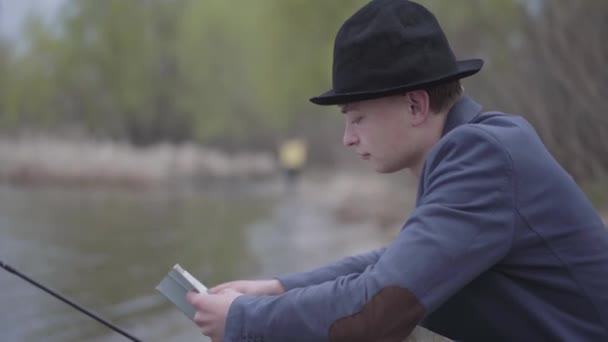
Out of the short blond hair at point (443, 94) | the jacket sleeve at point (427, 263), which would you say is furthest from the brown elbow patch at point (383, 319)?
the short blond hair at point (443, 94)

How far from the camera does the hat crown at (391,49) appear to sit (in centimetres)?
187

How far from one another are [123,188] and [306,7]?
6.29 metres

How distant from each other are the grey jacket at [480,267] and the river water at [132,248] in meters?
4.22

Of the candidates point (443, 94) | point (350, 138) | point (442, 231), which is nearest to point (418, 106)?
point (443, 94)

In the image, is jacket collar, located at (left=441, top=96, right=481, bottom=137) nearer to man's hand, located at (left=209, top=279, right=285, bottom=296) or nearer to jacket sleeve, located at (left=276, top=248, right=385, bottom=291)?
jacket sleeve, located at (left=276, top=248, right=385, bottom=291)

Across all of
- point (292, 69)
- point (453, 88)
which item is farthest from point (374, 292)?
point (292, 69)

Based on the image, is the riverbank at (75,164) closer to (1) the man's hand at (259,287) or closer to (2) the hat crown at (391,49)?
(1) the man's hand at (259,287)

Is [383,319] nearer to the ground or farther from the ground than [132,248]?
farther from the ground

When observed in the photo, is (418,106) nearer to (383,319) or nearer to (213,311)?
(383,319)

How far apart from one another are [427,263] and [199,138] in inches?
1642

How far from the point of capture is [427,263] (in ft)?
→ 5.46

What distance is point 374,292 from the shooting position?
1675mm

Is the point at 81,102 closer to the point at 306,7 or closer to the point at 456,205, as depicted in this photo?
the point at 306,7

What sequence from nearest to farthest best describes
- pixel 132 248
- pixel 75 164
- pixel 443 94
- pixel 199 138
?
pixel 443 94 → pixel 132 248 → pixel 75 164 → pixel 199 138
